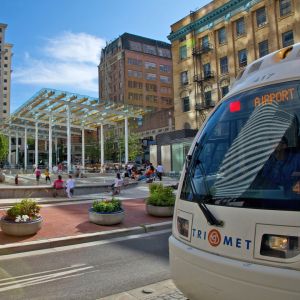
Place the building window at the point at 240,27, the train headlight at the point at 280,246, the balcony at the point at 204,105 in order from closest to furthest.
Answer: the train headlight at the point at 280,246
the building window at the point at 240,27
the balcony at the point at 204,105

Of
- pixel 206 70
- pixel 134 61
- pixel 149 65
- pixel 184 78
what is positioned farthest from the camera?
pixel 149 65

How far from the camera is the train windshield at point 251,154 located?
9.79 ft

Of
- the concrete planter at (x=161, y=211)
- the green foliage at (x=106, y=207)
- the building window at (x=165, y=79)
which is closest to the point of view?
the green foliage at (x=106, y=207)

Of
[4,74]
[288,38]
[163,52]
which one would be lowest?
[288,38]

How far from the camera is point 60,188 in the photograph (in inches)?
728

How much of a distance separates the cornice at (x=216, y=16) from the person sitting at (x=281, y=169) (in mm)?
37876

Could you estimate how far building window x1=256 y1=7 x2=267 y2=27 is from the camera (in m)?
36.2

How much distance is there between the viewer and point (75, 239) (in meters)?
9.10

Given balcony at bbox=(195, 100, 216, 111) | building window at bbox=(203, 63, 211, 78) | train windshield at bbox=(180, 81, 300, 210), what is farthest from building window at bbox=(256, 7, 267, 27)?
train windshield at bbox=(180, 81, 300, 210)

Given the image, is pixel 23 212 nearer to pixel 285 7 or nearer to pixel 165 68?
pixel 285 7

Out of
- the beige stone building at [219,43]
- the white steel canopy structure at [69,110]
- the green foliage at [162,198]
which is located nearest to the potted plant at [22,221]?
the green foliage at [162,198]

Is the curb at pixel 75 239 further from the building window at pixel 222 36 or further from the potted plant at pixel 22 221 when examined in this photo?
the building window at pixel 222 36

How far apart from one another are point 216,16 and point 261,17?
20.2 ft

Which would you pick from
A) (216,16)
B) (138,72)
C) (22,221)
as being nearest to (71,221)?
(22,221)
